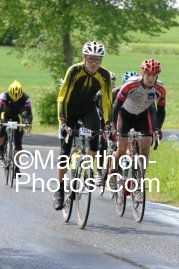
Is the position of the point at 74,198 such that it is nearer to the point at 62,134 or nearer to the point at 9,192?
the point at 62,134

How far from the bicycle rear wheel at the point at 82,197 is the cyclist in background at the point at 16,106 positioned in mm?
5332

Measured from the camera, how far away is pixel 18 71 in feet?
265

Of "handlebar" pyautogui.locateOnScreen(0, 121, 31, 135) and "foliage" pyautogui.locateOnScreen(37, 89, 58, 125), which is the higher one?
"handlebar" pyautogui.locateOnScreen(0, 121, 31, 135)

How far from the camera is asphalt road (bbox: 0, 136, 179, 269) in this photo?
938 cm

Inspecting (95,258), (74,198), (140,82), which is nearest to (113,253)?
(95,258)

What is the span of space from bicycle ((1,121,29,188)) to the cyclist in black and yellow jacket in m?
4.83

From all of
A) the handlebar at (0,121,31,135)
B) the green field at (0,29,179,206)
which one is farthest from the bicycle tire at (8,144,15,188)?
the green field at (0,29,179,206)

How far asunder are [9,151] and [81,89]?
5.85 meters

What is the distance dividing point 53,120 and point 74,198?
28906 millimetres

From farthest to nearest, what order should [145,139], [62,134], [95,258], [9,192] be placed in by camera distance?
[9,192], [145,139], [62,134], [95,258]

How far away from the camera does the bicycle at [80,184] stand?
11.6 meters

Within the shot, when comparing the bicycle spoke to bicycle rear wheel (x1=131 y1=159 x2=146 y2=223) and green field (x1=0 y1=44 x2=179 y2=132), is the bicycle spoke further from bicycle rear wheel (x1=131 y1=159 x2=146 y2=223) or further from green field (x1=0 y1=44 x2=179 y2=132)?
green field (x1=0 y1=44 x2=179 y2=132)

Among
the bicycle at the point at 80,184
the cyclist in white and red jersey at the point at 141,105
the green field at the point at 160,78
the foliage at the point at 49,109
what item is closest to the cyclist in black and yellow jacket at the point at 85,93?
the bicycle at the point at 80,184

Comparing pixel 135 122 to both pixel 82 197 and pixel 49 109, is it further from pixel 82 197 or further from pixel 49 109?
pixel 49 109
